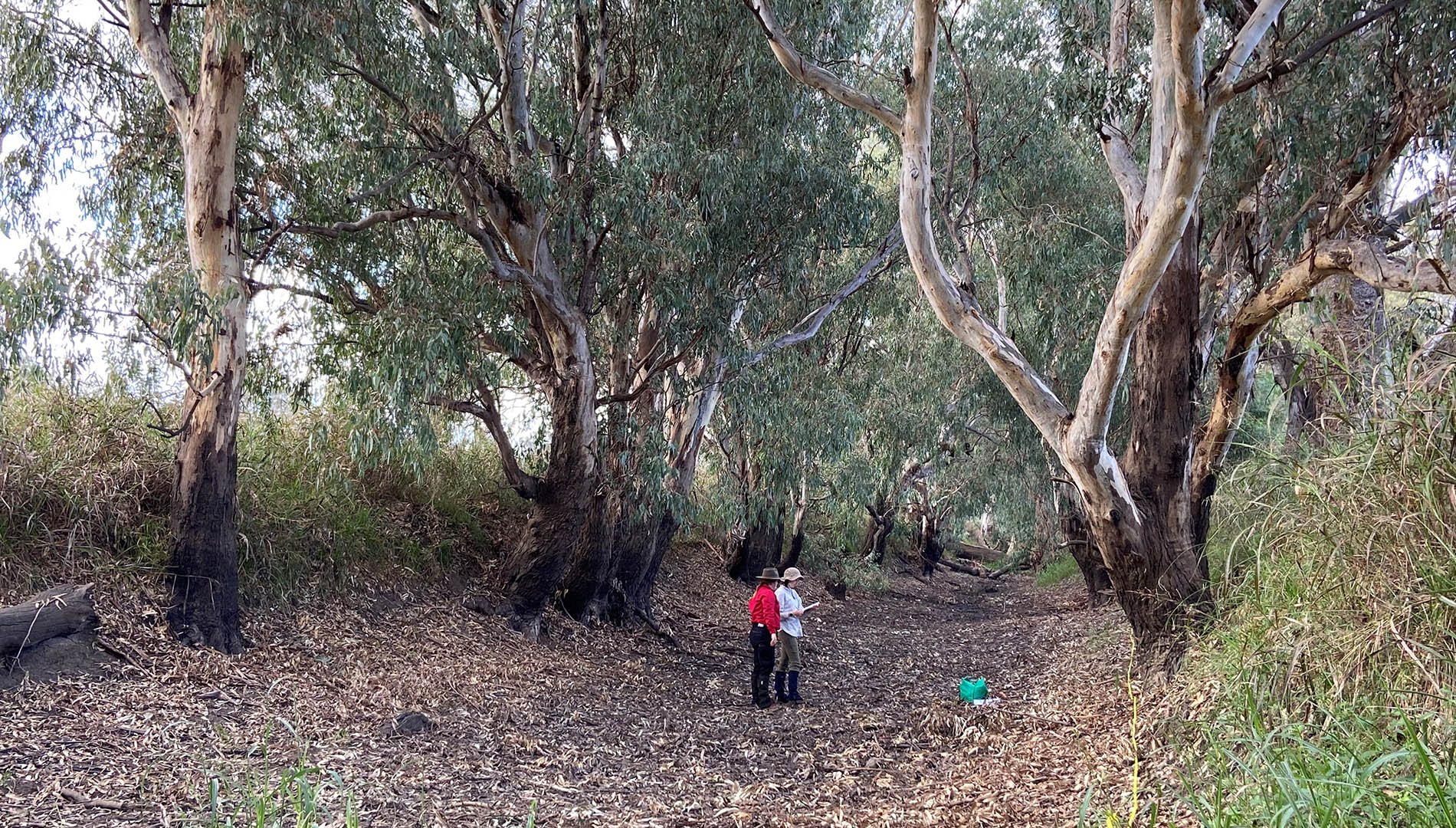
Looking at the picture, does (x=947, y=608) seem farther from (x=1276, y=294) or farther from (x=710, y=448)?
(x=1276, y=294)

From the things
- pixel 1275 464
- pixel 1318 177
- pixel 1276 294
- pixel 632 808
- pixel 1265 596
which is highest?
pixel 1318 177

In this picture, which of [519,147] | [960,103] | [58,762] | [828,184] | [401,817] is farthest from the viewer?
[960,103]

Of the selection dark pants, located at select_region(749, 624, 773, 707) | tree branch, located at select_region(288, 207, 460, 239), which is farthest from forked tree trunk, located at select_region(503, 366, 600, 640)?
dark pants, located at select_region(749, 624, 773, 707)

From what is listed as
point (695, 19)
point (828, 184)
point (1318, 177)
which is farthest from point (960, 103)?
point (1318, 177)

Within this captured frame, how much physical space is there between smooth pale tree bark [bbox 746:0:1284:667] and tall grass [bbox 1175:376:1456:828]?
1528mm

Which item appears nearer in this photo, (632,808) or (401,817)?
(401,817)

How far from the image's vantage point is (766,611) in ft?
26.8

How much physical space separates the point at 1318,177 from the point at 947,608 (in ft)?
36.5

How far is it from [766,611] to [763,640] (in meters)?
0.24

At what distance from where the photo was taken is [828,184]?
10.8 metres

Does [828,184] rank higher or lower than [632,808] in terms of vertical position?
higher

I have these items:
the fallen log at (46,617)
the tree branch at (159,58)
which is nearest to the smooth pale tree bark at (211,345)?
the tree branch at (159,58)

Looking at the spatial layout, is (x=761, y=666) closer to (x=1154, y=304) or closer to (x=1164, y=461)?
(x=1164, y=461)

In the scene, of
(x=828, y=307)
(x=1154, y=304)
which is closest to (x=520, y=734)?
(x=1154, y=304)
